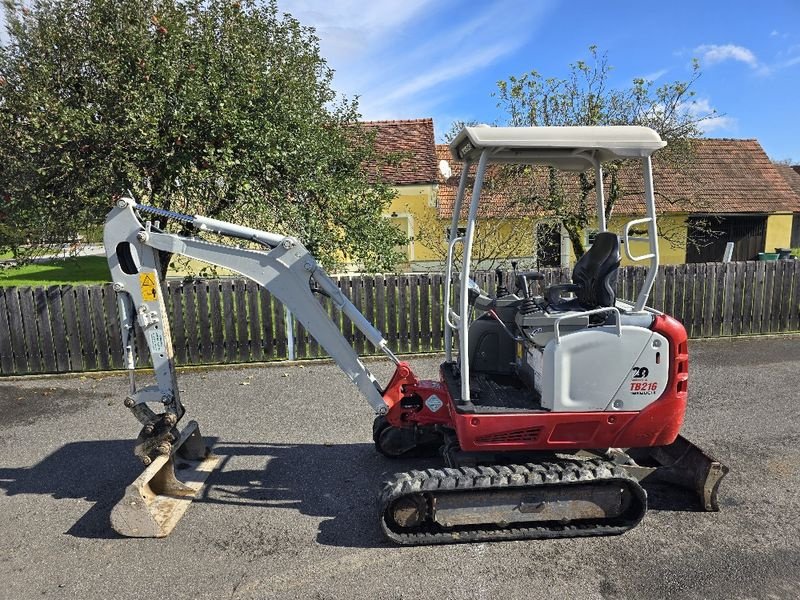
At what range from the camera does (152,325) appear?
4.47 m

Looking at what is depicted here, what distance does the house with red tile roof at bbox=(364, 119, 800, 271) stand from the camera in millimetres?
Answer: 11820

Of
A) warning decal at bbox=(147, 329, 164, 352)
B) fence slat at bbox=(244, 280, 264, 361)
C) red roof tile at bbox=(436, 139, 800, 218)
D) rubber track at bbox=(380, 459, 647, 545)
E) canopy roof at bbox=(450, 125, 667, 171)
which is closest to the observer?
canopy roof at bbox=(450, 125, 667, 171)

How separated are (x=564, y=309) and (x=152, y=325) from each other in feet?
10.7

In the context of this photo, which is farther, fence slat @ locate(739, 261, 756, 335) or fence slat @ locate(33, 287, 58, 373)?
fence slat @ locate(739, 261, 756, 335)

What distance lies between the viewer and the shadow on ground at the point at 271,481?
434 cm

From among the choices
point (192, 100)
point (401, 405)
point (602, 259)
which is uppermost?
point (192, 100)

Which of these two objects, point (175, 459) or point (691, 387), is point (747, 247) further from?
point (175, 459)

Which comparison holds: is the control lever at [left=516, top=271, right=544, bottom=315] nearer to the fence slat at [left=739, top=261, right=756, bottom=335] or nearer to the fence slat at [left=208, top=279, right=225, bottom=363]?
the fence slat at [left=208, top=279, right=225, bottom=363]

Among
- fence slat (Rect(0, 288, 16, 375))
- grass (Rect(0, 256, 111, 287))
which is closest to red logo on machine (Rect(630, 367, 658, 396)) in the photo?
fence slat (Rect(0, 288, 16, 375))

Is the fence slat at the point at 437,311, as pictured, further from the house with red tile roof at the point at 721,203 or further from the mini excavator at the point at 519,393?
the house with red tile roof at the point at 721,203

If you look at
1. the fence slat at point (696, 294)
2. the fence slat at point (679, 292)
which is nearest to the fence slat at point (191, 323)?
the fence slat at point (679, 292)

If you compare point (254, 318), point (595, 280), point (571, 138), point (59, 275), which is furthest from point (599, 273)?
point (59, 275)

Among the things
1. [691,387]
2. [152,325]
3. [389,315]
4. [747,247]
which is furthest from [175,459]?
[747,247]

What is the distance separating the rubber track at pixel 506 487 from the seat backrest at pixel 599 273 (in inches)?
47.9
